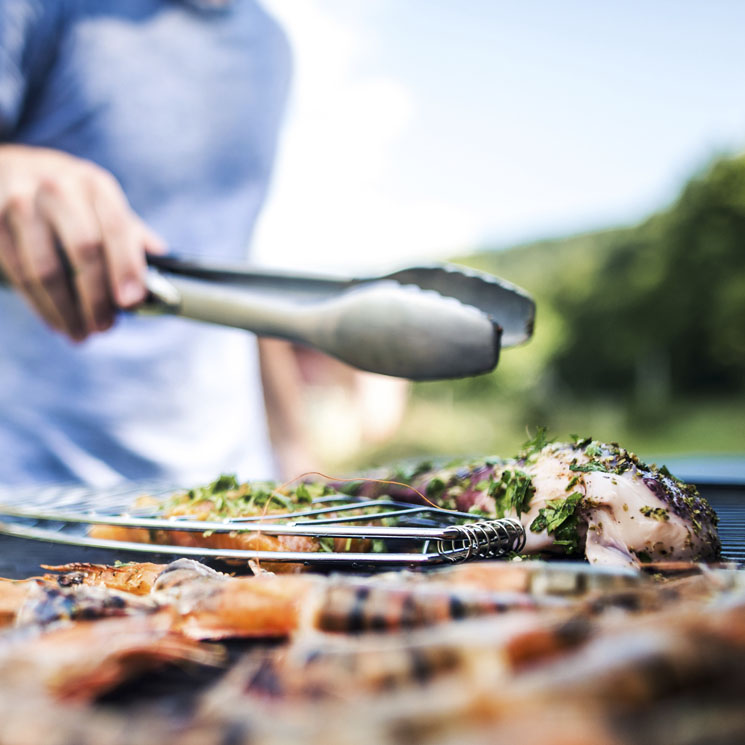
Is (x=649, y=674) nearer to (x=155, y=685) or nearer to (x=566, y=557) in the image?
(x=155, y=685)

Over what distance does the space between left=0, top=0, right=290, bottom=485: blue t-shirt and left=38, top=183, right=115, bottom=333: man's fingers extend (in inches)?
32.2

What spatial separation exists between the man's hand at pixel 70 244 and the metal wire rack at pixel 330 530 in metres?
0.67

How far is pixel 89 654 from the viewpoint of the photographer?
79cm

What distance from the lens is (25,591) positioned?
1032 mm

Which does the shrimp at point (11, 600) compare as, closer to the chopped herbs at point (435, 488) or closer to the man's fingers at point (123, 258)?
the chopped herbs at point (435, 488)

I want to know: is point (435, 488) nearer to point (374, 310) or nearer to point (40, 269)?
point (374, 310)

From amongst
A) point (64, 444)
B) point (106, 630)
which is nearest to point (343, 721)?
point (106, 630)

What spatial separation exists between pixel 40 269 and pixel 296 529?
1502 mm

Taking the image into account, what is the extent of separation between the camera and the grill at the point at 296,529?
119 cm

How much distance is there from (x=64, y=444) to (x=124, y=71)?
184 centimetres

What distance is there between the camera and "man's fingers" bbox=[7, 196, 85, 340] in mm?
2119

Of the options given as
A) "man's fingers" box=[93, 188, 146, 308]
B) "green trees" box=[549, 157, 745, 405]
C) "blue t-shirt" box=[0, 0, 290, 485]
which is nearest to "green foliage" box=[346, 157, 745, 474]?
"green trees" box=[549, 157, 745, 405]

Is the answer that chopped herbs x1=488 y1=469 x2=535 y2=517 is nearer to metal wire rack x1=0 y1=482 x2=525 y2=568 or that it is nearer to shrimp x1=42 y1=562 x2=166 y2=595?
metal wire rack x1=0 y1=482 x2=525 y2=568

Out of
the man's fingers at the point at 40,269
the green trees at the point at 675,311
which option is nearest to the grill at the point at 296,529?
the man's fingers at the point at 40,269
